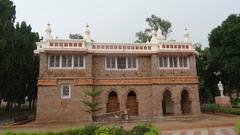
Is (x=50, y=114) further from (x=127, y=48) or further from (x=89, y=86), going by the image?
(x=127, y=48)

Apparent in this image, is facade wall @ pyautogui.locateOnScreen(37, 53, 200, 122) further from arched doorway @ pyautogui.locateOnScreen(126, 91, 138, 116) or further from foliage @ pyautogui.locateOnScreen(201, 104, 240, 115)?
foliage @ pyautogui.locateOnScreen(201, 104, 240, 115)

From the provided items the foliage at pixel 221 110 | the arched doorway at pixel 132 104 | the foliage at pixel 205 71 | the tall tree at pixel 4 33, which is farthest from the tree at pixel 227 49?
the tall tree at pixel 4 33

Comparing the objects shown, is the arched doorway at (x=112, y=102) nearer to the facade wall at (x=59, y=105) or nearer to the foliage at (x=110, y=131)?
the facade wall at (x=59, y=105)

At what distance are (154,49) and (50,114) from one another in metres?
11.0

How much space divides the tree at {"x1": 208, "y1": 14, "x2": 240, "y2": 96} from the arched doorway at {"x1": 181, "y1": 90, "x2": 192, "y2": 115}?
8.92m

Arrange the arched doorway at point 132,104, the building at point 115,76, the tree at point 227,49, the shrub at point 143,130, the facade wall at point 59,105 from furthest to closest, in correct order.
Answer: the tree at point 227,49, the arched doorway at point 132,104, the building at point 115,76, the facade wall at point 59,105, the shrub at point 143,130

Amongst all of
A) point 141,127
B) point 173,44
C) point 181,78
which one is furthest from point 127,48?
point 141,127

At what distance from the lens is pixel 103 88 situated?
69.5 ft

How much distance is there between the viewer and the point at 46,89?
19.8 m

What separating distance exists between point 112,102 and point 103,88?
168 cm

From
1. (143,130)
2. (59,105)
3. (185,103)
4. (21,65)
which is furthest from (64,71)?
(185,103)

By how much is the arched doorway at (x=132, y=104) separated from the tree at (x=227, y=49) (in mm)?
13763

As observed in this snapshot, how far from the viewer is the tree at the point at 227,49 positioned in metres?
28.5

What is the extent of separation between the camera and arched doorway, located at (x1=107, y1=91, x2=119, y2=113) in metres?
21.6
